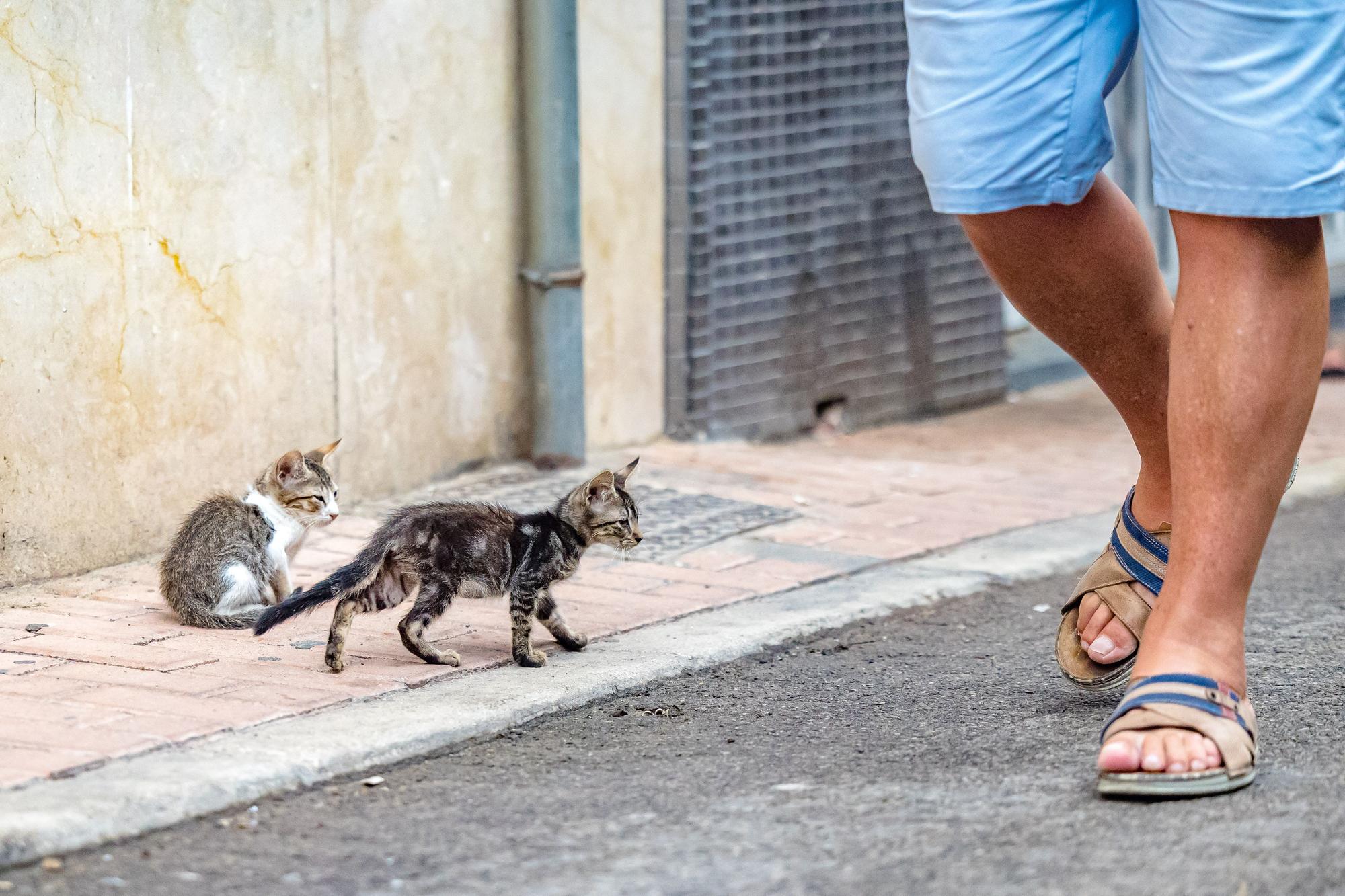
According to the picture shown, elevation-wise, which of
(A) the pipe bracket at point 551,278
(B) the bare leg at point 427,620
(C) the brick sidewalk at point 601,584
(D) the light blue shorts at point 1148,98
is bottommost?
(C) the brick sidewalk at point 601,584

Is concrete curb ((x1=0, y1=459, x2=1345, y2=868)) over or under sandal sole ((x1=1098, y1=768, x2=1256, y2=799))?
under

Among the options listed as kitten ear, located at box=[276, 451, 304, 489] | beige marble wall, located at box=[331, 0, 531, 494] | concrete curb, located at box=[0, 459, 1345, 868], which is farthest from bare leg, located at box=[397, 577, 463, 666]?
beige marble wall, located at box=[331, 0, 531, 494]

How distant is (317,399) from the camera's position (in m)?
5.24

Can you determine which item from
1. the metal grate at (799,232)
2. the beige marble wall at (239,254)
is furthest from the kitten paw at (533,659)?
the metal grate at (799,232)

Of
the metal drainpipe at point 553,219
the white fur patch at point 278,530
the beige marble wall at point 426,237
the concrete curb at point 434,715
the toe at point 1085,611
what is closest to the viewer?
the concrete curb at point 434,715

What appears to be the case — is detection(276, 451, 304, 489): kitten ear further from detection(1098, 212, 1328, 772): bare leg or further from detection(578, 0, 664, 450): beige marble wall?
detection(1098, 212, 1328, 772): bare leg

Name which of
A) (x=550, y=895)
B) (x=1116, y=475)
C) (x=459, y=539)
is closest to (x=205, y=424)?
(x=459, y=539)

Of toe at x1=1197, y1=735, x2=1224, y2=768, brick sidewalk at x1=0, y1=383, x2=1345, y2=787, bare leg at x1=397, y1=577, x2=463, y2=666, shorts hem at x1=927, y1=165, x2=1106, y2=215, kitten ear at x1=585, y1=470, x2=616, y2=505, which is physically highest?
shorts hem at x1=927, y1=165, x2=1106, y2=215

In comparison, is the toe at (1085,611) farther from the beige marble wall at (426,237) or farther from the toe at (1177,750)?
the beige marble wall at (426,237)

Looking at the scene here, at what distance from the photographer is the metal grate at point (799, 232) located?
652 centimetres

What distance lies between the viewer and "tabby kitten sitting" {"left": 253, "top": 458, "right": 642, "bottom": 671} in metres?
3.62

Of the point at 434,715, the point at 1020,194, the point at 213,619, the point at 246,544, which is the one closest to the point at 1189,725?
the point at 1020,194

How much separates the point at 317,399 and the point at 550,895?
3048mm

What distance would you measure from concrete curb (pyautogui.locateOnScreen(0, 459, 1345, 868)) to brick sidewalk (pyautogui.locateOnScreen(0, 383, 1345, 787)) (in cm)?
7
